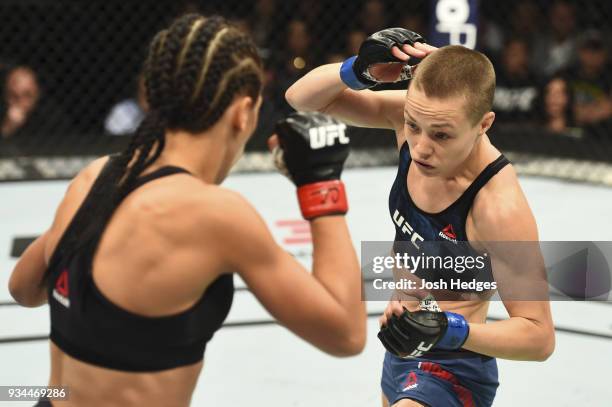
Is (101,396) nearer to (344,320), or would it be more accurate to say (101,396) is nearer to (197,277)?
(197,277)

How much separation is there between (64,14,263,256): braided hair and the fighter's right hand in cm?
66

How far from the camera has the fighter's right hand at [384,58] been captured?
79.6 inches

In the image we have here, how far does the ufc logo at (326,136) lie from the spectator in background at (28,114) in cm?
426

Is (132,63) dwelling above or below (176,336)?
below

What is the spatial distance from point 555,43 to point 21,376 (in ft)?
14.9

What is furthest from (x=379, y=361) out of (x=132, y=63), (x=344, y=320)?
(x=132, y=63)

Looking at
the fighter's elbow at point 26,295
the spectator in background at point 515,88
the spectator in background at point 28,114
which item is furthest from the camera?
the spectator in background at point 515,88

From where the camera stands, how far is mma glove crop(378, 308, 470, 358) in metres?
1.72

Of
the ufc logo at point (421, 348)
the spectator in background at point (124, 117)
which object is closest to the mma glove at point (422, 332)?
the ufc logo at point (421, 348)

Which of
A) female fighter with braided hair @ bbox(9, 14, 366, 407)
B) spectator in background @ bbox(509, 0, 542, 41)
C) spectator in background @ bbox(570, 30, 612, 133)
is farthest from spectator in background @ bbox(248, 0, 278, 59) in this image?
female fighter with braided hair @ bbox(9, 14, 366, 407)

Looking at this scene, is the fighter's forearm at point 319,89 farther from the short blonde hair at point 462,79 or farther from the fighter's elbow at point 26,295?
the fighter's elbow at point 26,295

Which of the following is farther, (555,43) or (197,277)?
(555,43)

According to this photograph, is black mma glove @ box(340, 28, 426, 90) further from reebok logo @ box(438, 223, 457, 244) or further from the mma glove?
the mma glove

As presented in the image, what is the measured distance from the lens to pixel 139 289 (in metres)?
1.35
